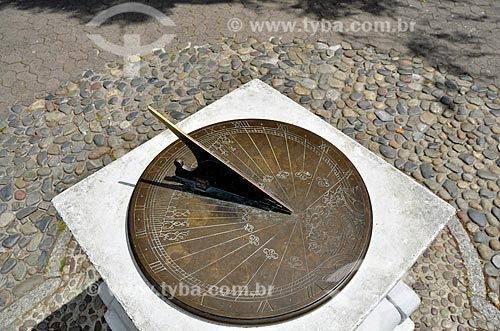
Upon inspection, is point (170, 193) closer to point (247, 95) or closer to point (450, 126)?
point (247, 95)

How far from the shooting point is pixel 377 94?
16.1 ft

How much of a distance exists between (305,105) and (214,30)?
1.82m

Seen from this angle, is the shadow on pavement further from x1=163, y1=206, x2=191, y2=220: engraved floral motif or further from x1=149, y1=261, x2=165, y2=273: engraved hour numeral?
x1=149, y1=261, x2=165, y2=273: engraved hour numeral

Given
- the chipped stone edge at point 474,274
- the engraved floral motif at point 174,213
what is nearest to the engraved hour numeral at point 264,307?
the engraved floral motif at point 174,213

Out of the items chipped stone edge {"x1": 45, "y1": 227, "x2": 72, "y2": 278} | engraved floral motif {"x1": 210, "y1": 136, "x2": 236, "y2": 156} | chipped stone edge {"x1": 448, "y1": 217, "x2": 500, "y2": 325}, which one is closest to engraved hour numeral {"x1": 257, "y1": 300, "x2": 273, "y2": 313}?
engraved floral motif {"x1": 210, "y1": 136, "x2": 236, "y2": 156}

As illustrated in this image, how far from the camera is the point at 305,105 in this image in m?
4.79

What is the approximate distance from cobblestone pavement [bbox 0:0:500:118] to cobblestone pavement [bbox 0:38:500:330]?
0.24 m

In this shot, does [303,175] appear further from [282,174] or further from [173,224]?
[173,224]

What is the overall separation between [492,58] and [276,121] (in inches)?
140

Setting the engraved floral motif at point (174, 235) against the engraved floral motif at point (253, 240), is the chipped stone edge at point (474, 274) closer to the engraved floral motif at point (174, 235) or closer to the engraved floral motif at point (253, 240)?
the engraved floral motif at point (253, 240)

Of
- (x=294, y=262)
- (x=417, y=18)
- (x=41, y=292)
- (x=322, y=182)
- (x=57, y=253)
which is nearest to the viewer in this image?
(x=294, y=262)

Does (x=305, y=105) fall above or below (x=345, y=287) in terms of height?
below

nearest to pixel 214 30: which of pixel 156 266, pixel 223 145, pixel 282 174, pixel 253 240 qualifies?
pixel 223 145

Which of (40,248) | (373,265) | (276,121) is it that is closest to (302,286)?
(373,265)
